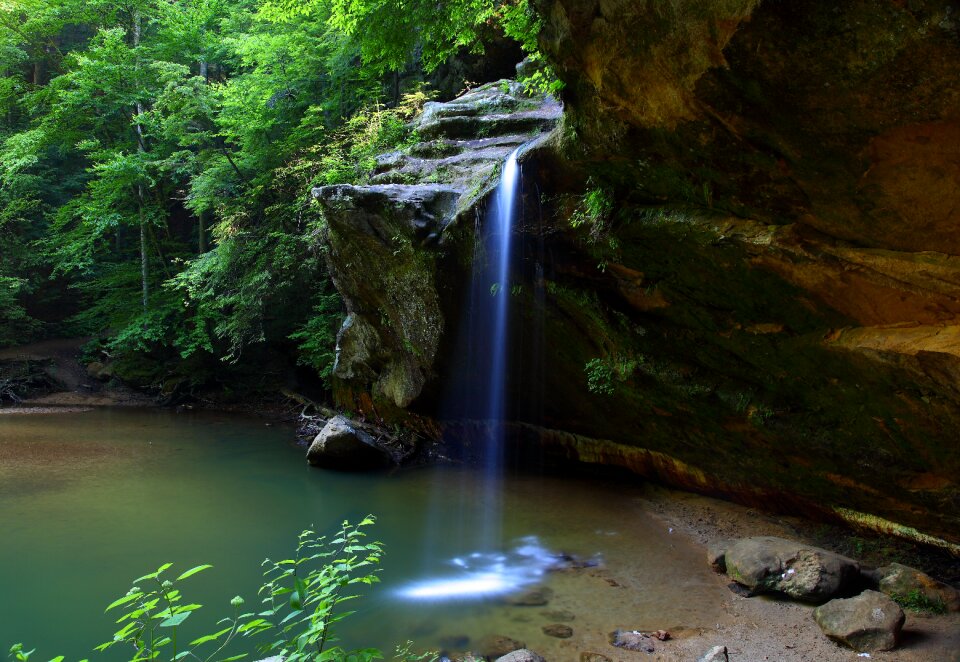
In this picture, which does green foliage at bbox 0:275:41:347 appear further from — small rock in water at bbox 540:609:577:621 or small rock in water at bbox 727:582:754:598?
small rock in water at bbox 727:582:754:598

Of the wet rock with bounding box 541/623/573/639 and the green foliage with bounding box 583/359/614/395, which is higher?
the green foliage with bounding box 583/359/614/395

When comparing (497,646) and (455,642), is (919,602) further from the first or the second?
(455,642)

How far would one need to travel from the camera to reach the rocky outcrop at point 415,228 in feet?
28.7

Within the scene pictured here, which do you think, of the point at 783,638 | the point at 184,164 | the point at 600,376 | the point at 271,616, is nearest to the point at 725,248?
the point at 600,376

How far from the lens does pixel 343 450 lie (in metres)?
10.7

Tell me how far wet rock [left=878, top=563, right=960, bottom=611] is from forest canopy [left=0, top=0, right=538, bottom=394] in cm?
965

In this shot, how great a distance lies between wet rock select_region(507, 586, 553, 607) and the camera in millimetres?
5837

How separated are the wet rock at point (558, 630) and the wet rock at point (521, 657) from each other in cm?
56

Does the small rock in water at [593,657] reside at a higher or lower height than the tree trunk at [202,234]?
lower

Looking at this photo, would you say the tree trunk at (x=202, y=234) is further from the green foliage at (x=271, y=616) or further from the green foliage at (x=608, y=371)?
the green foliage at (x=608, y=371)

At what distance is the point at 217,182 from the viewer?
604 inches

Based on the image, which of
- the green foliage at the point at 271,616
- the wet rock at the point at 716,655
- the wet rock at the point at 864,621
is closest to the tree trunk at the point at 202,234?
the green foliage at the point at 271,616

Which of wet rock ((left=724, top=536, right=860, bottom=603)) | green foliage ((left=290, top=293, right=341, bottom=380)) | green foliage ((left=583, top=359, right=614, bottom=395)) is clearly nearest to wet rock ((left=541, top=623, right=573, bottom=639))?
wet rock ((left=724, top=536, right=860, bottom=603))

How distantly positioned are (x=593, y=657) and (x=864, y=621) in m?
2.19
